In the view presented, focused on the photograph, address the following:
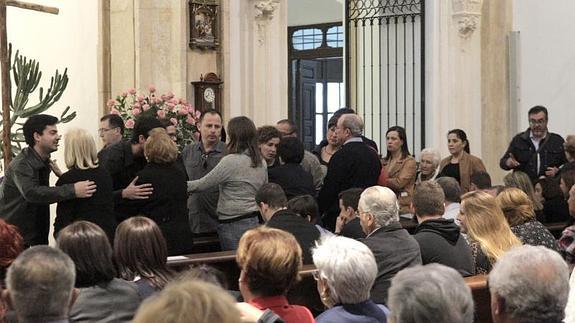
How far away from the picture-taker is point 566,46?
1304 centimetres

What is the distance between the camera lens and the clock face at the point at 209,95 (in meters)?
10.1

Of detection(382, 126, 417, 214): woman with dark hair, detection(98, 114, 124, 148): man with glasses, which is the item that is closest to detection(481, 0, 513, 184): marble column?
Result: detection(382, 126, 417, 214): woman with dark hair

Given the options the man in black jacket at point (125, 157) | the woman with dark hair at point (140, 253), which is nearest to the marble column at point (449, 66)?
the man in black jacket at point (125, 157)

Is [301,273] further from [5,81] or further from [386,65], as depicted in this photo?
[386,65]

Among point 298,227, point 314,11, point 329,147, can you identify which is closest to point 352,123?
point 329,147

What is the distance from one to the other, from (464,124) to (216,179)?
629cm

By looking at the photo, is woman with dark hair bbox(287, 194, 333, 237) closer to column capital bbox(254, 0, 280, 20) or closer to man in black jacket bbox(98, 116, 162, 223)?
man in black jacket bbox(98, 116, 162, 223)

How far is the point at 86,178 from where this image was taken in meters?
6.45

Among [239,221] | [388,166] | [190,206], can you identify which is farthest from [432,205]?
[388,166]

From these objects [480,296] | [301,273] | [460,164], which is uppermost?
[460,164]

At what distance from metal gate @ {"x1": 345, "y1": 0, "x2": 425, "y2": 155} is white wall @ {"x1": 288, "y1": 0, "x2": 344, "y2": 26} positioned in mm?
3129

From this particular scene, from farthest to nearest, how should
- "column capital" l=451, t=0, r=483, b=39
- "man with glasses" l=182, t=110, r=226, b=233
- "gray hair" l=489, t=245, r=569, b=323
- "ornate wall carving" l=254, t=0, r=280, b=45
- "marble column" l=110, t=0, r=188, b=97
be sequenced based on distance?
"column capital" l=451, t=0, r=483, b=39, "ornate wall carving" l=254, t=0, r=280, b=45, "marble column" l=110, t=0, r=188, b=97, "man with glasses" l=182, t=110, r=226, b=233, "gray hair" l=489, t=245, r=569, b=323

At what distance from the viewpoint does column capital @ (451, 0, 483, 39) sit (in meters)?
12.8

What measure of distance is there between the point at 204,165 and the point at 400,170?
7.27ft
